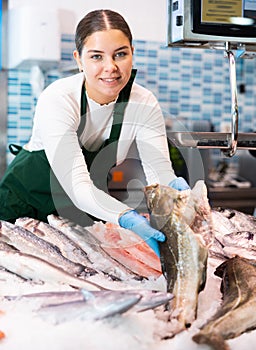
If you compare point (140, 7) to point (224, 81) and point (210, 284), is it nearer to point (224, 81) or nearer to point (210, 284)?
point (224, 81)

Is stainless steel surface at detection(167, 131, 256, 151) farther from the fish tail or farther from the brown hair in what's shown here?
the fish tail

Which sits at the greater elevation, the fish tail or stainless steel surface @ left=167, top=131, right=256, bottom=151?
stainless steel surface @ left=167, top=131, right=256, bottom=151

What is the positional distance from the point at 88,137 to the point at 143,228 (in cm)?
78

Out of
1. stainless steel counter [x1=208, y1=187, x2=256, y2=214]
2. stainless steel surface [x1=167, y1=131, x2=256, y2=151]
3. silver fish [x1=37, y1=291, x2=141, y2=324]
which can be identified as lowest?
stainless steel counter [x1=208, y1=187, x2=256, y2=214]

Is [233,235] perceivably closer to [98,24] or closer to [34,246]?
[34,246]

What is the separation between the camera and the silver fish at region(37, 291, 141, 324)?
3.18 ft

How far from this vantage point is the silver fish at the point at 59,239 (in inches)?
55.3

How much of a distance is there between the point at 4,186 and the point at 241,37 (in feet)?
3.71

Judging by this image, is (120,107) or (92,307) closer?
(92,307)

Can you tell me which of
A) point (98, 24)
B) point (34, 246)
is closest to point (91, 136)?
point (98, 24)

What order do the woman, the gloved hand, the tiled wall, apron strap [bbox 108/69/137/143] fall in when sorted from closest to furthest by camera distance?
the gloved hand, the woman, apron strap [bbox 108/69/137/143], the tiled wall

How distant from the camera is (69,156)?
1.61 metres

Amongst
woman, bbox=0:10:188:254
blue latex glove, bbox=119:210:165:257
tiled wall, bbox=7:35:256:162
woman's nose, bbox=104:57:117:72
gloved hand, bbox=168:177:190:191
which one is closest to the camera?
blue latex glove, bbox=119:210:165:257

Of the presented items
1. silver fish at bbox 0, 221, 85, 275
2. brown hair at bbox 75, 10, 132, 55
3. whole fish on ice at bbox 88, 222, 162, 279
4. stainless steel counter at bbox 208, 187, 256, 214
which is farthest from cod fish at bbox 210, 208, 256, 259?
stainless steel counter at bbox 208, 187, 256, 214
